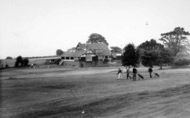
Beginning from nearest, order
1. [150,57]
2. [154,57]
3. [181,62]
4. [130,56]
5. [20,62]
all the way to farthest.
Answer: [130,56] → [154,57] → [150,57] → [181,62] → [20,62]

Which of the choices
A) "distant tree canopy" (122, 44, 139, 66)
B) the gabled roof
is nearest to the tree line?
"distant tree canopy" (122, 44, 139, 66)

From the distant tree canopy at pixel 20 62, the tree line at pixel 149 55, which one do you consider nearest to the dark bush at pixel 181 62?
the tree line at pixel 149 55

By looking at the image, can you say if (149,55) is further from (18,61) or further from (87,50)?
(18,61)

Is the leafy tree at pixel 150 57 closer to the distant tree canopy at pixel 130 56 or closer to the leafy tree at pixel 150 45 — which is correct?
the distant tree canopy at pixel 130 56

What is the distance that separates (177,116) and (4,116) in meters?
7.98

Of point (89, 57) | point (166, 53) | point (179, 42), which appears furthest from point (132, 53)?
point (179, 42)

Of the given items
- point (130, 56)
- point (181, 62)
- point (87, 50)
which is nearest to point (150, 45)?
point (181, 62)

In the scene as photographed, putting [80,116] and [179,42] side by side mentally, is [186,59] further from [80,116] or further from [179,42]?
[80,116]

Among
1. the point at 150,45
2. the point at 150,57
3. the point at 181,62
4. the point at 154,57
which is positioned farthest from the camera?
the point at 150,45

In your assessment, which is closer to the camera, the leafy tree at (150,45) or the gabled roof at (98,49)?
the leafy tree at (150,45)

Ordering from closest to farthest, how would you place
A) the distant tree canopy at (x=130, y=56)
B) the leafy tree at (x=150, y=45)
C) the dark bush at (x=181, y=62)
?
the distant tree canopy at (x=130, y=56), the dark bush at (x=181, y=62), the leafy tree at (x=150, y=45)

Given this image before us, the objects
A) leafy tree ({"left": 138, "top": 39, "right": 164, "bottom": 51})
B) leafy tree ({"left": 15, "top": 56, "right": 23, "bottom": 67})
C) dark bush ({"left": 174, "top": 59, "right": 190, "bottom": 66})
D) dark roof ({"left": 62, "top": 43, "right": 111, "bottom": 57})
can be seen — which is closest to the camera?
dark bush ({"left": 174, "top": 59, "right": 190, "bottom": 66})

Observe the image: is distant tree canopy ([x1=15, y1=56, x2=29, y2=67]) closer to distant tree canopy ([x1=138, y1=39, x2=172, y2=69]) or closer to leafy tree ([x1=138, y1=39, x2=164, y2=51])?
leafy tree ([x1=138, y1=39, x2=164, y2=51])

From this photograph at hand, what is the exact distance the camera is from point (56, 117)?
409 inches
